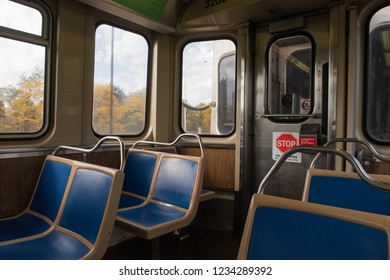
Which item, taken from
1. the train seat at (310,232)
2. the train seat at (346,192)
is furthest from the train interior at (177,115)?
the train seat at (310,232)

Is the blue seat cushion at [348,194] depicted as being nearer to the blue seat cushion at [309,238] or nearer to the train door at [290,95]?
the blue seat cushion at [309,238]

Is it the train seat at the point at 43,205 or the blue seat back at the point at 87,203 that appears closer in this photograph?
the blue seat back at the point at 87,203

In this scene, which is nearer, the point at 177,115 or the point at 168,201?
the point at 168,201

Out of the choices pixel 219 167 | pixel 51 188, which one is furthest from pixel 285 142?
pixel 51 188

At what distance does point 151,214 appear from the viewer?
217 centimetres

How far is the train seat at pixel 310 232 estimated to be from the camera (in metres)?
0.73

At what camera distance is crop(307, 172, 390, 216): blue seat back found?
1382 millimetres

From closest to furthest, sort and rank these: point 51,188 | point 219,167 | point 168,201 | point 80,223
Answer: point 80,223
point 51,188
point 168,201
point 219,167

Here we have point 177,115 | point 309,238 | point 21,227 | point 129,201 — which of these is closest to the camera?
point 309,238

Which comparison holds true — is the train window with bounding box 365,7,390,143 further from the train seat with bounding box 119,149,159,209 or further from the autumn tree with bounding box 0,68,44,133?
the autumn tree with bounding box 0,68,44,133

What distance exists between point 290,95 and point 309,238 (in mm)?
2358

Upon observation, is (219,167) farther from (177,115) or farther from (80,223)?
(80,223)

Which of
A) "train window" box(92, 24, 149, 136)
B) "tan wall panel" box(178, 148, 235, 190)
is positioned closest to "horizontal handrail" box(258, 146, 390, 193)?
"tan wall panel" box(178, 148, 235, 190)
